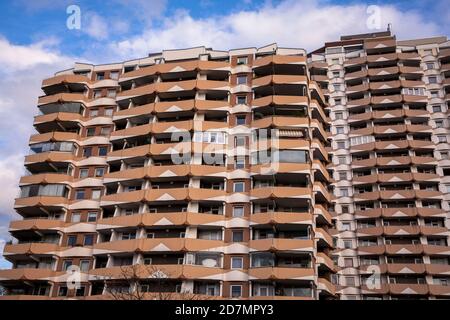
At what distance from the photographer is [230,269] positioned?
4438 centimetres

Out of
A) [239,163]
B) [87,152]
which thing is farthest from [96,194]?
[239,163]

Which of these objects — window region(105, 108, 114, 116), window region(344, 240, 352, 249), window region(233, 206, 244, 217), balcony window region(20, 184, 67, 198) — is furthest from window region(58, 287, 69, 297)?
window region(344, 240, 352, 249)

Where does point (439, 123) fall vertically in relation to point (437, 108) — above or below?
below

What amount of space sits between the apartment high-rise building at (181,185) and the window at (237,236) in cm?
23

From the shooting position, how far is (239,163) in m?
49.8

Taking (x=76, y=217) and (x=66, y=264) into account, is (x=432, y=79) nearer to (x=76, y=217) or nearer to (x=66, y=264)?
(x=76, y=217)

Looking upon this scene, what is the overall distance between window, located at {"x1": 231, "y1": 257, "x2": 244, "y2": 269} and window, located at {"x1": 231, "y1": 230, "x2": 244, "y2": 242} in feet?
6.55

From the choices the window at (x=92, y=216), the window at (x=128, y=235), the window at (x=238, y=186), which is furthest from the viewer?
the window at (x=92, y=216)

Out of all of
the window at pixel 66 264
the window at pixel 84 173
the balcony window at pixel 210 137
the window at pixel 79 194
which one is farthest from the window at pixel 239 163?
the window at pixel 66 264

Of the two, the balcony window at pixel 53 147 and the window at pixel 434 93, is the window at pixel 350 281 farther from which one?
the balcony window at pixel 53 147

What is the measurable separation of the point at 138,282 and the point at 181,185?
1190 cm

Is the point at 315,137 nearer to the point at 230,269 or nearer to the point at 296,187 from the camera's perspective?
the point at 296,187

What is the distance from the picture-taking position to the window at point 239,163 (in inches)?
1951

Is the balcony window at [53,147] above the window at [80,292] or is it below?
above
